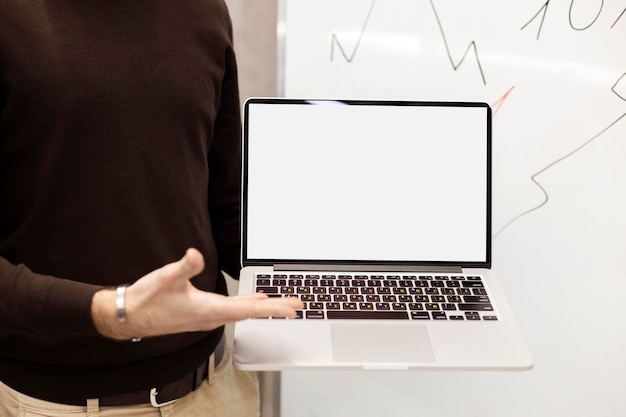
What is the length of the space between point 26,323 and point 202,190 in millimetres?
258

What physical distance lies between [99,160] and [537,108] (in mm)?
656

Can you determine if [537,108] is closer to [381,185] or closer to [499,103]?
[499,103]

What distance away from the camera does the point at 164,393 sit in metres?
0.69

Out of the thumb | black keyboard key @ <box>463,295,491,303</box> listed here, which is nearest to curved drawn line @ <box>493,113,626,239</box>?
black keyboard key @ <box>463,295,491,303</box>

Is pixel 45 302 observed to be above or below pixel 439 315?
above

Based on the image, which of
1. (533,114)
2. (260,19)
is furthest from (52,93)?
(533,114)

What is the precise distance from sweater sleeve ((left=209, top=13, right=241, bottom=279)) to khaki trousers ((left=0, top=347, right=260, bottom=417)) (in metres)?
0.15

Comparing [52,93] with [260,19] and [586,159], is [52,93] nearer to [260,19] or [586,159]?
[260,19]

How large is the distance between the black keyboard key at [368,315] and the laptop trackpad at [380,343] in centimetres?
1

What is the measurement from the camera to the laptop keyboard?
0.70 m

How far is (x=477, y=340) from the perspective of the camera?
658 mm

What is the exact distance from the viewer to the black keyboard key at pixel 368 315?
688mm

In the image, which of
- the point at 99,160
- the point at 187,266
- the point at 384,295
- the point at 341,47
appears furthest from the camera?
the point at 341,47

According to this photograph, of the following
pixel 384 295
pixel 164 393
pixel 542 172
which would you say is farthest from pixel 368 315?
pixel 542 172
